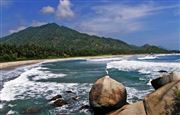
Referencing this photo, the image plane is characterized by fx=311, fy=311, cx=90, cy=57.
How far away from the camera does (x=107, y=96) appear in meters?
16.5

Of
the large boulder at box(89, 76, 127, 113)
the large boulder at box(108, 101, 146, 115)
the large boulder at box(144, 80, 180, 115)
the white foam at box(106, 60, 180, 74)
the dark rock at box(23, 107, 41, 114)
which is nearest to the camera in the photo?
the large boulder at box(144, 80, 180, 115)

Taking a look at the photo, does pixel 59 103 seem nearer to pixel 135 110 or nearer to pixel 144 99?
pixel 135 110

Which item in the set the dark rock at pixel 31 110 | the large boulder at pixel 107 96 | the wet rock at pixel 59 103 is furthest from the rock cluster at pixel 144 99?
the wet rock at pixel 59 103

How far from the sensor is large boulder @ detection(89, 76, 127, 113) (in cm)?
1650

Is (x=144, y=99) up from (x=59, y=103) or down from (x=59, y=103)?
up

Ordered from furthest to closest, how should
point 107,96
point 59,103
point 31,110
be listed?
point 59,103
point 31,110
point 107,96

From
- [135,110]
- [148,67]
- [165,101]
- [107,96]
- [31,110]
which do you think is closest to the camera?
[165,101]

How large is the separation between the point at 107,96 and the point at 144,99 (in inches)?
127

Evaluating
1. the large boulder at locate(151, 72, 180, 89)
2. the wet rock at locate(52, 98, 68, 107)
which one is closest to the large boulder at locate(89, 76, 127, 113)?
the large boulder at locate(151, 72, 180, 89)

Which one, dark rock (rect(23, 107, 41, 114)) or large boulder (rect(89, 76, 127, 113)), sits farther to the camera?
dark rock (rect(23, 107, 41, 114))

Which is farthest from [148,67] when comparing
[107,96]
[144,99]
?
[144,99]

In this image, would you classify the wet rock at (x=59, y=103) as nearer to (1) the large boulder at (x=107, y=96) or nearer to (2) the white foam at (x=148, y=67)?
(1) the large boulder at (x=107, y=96)

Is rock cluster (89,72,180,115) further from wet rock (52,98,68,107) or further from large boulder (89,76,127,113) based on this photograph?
wet rock (52,98,68,107)

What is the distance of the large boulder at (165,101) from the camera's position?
12.3 metres
